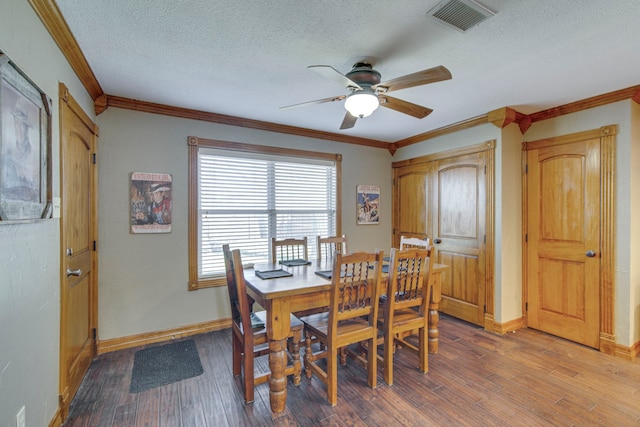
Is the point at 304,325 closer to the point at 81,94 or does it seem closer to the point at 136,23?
the point at 136,23

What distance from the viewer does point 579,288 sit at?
119 inches

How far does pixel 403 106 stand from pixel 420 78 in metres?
0.46

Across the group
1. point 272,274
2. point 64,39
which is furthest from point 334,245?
point 64,39

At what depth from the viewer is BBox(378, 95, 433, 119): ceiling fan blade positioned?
225 centimetres

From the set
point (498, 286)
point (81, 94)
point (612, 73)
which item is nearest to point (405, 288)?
point (498, 286)

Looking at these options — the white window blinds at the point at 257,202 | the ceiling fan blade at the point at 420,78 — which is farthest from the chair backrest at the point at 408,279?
the white window blinds at the point at 257,202

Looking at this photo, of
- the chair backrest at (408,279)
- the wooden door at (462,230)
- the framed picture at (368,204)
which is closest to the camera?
the chair backrest at (408,279)

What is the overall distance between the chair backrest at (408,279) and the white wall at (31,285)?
2079 mm

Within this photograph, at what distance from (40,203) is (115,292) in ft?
5.41

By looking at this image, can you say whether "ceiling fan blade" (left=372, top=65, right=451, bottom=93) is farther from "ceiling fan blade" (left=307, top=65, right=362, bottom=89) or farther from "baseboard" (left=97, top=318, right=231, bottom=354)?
"baseboard" (left=97, top=318, right=231, bottom=354)

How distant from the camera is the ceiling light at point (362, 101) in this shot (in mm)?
2035

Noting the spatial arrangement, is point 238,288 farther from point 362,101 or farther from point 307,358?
point 362,101

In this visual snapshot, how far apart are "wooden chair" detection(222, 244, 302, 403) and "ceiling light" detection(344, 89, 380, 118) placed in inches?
49.7

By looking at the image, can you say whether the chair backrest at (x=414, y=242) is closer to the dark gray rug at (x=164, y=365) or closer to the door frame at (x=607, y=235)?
the door frame at (x=607, y=235)
